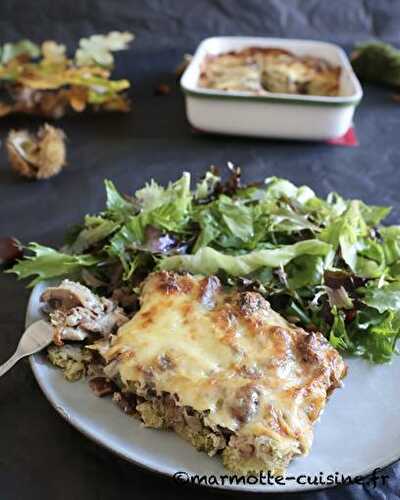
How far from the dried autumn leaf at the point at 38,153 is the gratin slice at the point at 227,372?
0.79 metres

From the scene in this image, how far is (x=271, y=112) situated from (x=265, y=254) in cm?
78

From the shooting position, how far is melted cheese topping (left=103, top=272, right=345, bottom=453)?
80cm

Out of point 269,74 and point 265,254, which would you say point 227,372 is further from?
point 269,74

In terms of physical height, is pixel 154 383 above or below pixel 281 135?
above

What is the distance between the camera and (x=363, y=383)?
3.10 feet

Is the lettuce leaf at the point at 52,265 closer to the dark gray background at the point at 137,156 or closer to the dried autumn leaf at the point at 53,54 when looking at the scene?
the dark gray background at the point at 137,156

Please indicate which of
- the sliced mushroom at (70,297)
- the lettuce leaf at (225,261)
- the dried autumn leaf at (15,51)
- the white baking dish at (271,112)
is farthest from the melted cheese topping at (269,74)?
the sliced mushroom at (70,297)

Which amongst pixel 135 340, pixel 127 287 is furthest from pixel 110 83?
pixel 135 340

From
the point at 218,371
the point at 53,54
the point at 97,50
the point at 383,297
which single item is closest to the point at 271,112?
the point at 97,50

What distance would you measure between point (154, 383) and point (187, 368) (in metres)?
0.05

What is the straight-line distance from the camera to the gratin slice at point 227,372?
2.59ft

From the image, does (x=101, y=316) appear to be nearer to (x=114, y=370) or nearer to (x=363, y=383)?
(x=114, y=370)

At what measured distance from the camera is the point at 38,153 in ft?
5.49

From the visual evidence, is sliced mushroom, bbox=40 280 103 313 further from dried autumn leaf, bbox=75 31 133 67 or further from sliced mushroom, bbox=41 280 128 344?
dried autumn leaf, bbox=75 31 133 67
